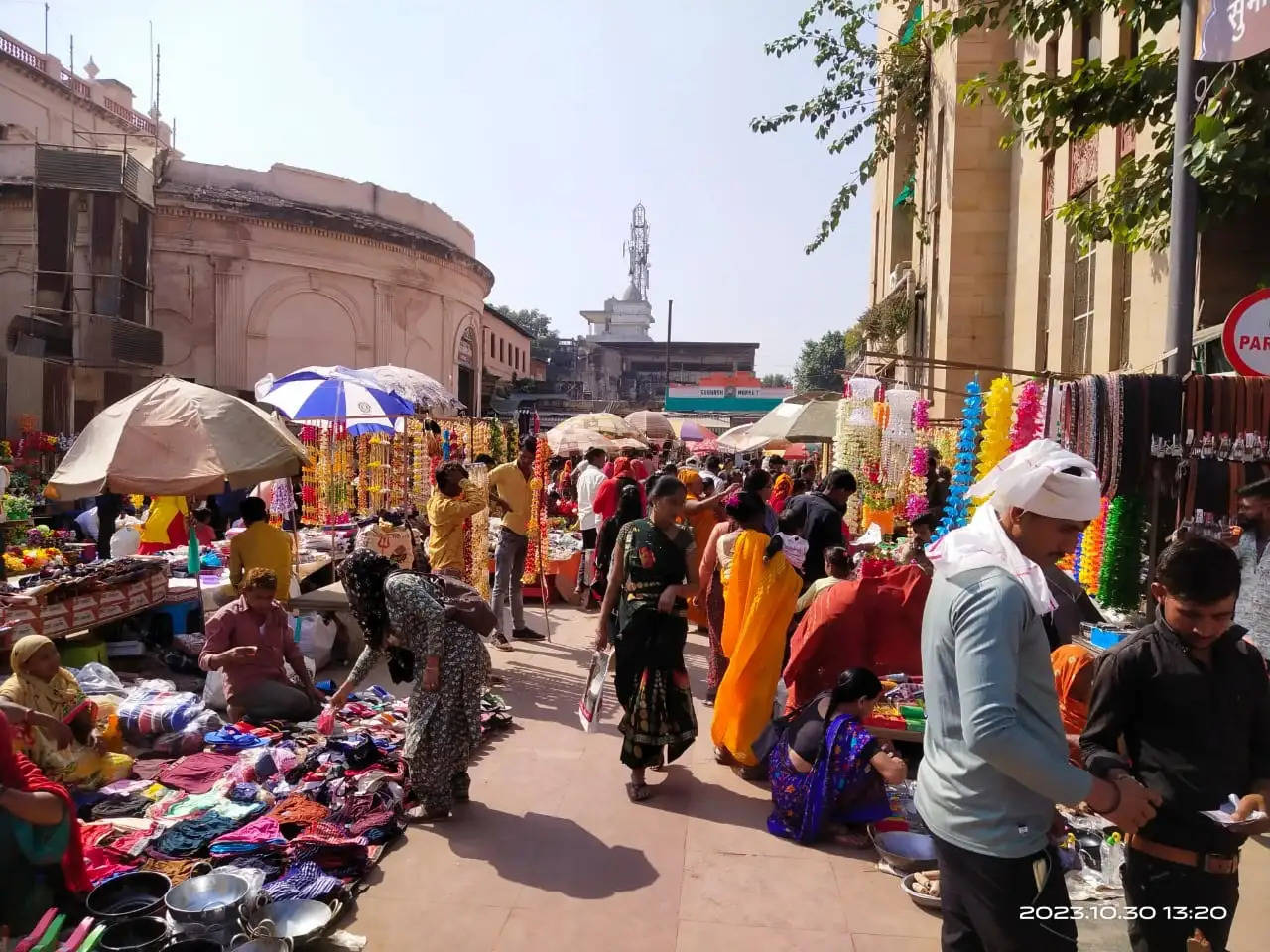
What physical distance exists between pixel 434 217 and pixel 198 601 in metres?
20.5

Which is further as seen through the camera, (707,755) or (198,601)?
(198,601)

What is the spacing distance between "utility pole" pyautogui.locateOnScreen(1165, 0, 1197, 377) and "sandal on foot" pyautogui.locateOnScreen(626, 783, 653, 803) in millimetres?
3704

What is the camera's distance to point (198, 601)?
753 cm

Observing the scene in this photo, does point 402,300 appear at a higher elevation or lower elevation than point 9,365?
higher

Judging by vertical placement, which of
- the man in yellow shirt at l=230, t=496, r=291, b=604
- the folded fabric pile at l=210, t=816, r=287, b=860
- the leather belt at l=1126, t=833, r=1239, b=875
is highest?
the man in yellow shirt at l=230, t=496, r=291, b=604

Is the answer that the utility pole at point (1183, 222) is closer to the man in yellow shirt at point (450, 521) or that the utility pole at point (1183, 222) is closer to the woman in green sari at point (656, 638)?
the woman in green sari at point (656, 638)

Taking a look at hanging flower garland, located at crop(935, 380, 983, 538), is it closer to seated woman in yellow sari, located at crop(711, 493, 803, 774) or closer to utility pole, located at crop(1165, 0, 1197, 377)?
utility pole, located at crop(1165, 0, 1197, 377)

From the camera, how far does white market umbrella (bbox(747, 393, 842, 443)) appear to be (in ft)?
39.0

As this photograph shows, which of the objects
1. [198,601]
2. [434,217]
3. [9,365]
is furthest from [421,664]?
[434,217]

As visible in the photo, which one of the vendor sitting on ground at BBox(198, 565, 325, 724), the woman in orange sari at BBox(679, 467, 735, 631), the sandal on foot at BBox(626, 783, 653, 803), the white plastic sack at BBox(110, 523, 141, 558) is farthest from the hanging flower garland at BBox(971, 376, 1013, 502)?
the white plastic sack at BBox(110, 523, 141, 558)

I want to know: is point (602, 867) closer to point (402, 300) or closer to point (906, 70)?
point (906, 70)

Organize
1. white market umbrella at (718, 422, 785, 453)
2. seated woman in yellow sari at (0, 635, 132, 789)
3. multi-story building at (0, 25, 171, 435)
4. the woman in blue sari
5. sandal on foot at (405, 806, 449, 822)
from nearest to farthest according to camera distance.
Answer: the woman in blue sari, seated woman in yellow sari at (0, 635, 132, 789), sandal on foot at (405, 806, 449, 822), white market umbrella at (718, 422, 785, 453), multi-story building at (0, 25, 171, 435)

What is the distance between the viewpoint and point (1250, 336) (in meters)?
4.23

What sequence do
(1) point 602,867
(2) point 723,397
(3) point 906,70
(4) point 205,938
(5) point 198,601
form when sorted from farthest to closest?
1. (2) point 723,397
2. (3) point 906,70
3. (5) point 198,601
4. (1) point 602,867
5. (4) point 205,938
